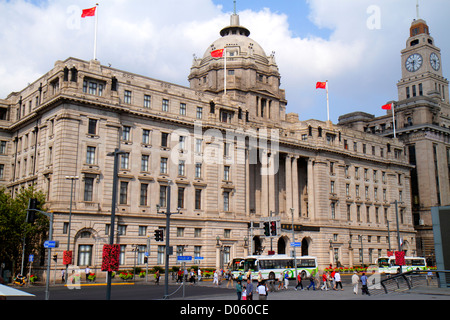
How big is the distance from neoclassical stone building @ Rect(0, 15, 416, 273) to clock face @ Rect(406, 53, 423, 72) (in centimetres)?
4209

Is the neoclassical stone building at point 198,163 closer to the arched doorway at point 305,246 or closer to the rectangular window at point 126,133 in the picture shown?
the arched doorway at point 305,246

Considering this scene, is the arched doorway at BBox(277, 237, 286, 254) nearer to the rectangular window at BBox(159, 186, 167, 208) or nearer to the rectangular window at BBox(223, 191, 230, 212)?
the rectangular window at BBox(223, 191, 230, 212)

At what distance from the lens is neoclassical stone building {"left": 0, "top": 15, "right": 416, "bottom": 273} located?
54.0 metres

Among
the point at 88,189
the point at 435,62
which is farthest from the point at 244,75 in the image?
the point at 435,62

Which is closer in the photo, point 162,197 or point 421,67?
point 162,197

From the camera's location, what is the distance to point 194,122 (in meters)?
64.2

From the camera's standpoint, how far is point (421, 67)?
120 meters

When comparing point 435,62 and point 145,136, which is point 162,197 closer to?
point 145,136

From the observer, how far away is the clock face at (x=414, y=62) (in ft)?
398

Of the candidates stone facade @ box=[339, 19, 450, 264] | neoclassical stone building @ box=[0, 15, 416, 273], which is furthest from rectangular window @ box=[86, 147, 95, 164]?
stone facade @ box=[339, 19, 450, 264]

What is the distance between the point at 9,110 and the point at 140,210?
28109 mm

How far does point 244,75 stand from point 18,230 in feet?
148
